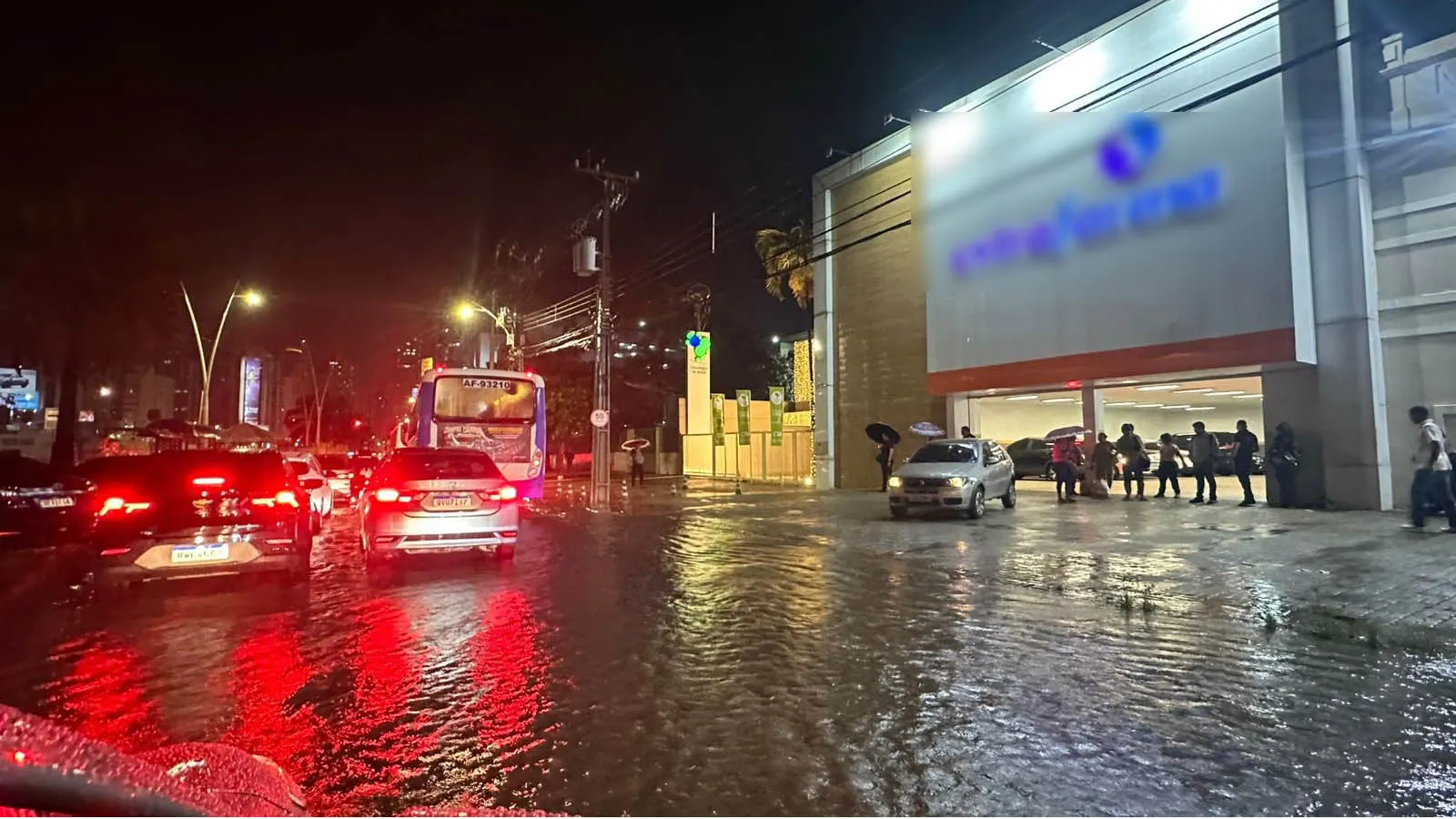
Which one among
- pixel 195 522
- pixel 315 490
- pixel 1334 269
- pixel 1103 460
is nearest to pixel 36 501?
pixel 315 490

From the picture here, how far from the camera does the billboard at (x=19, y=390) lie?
1444 inches

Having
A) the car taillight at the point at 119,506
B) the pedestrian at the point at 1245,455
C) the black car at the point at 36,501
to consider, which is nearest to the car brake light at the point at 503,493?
the car taillight at the point at 119,506

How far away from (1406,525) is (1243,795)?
1172 centimetres

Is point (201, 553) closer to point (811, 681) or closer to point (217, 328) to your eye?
point (811, 681)

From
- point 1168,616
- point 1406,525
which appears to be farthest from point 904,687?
point 1406,525

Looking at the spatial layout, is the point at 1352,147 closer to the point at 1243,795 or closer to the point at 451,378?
the point at 1243,795

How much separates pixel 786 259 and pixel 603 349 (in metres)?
9.37

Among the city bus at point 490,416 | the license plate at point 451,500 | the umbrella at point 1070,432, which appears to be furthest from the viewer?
the umbrella at point 1070,432

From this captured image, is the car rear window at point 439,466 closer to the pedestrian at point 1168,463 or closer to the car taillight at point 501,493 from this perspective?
the car taillight at point 501,493

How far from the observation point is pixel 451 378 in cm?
1831

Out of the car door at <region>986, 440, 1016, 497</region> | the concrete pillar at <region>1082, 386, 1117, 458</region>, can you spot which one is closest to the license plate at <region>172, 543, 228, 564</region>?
the car door at <region>986, 440, 1016, 497</region>

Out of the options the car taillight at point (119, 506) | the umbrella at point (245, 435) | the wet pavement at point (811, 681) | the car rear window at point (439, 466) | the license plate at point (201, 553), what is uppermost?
the umbrella at point (245, 435)

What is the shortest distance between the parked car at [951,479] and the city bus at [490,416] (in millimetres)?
8198

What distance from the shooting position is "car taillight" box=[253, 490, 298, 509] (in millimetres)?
9031
